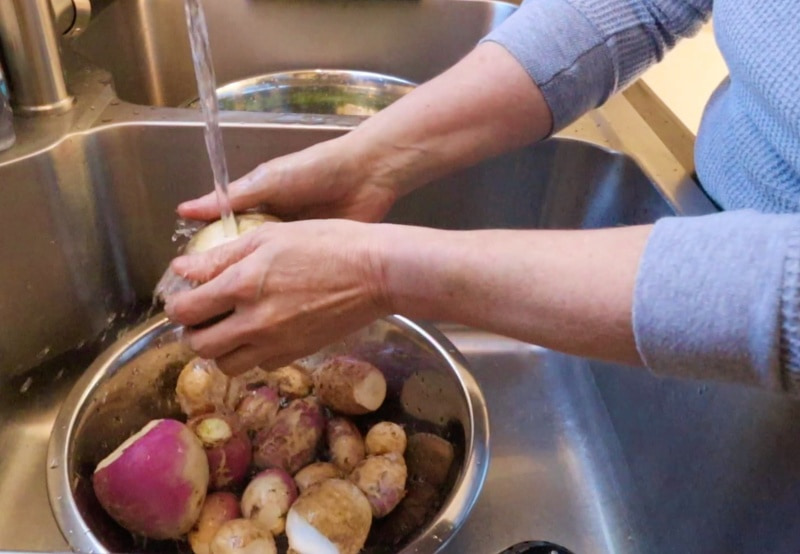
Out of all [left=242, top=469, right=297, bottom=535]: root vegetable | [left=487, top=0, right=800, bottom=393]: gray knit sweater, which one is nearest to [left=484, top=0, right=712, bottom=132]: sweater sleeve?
[left=487, top=0, right=800, bottom=393]: gray knit sweater

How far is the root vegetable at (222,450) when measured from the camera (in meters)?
0.56

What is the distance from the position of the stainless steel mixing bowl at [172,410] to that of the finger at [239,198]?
0.10 meters

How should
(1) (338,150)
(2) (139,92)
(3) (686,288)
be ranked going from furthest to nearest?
(2) (139,92) < (1) (338,150) < (3) (686,288)

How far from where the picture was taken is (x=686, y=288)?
1.08ft

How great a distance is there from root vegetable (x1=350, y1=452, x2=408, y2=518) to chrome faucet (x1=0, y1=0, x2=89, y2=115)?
1.36 feet

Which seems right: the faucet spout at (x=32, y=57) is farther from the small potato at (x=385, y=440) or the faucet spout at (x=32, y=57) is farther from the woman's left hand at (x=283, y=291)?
the small potato at (x=385, y=440)

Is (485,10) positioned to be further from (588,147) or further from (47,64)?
(47,64)

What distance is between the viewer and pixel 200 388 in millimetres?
595

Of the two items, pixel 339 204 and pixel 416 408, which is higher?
pixel 339 204

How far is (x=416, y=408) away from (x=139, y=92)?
0.54 m

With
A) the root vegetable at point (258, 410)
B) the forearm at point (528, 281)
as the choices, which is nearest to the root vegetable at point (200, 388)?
the root vegetable at point (258, 410)

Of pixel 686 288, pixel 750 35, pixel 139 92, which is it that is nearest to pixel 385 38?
pixel 139 92

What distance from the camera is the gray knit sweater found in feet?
1.05

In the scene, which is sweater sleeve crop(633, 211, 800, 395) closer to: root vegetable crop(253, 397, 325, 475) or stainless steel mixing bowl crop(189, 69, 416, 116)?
root vegetable crop(253, 397, 325, 475)
